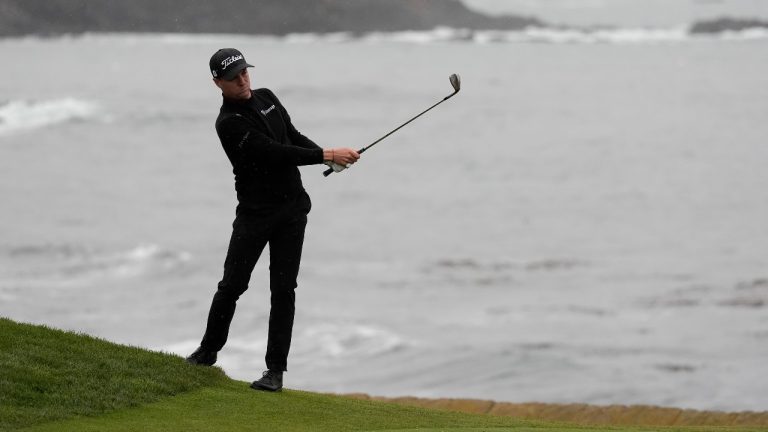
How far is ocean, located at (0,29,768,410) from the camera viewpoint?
20250mm

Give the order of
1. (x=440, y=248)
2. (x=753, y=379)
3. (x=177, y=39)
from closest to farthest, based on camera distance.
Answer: (x=753, y=379) → (x=440, y=248) → (x=177, y=39)

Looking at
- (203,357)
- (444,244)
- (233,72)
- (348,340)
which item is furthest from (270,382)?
(444,244)

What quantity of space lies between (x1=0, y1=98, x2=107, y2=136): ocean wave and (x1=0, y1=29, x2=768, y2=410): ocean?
0.23 m

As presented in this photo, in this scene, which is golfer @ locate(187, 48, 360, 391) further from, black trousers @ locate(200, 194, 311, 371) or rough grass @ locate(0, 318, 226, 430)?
rough grass @ locate(0, 318, 226, 430)

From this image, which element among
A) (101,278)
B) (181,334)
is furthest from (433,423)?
(101,278)

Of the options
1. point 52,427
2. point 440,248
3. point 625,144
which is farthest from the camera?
point 625,144

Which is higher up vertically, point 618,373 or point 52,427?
point 618,373

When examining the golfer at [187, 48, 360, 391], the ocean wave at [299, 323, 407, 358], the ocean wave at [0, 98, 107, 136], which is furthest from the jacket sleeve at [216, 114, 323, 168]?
the ocean wave at [0, 98, 107, 136]

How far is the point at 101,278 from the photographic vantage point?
2686cm

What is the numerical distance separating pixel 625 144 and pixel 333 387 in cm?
5638

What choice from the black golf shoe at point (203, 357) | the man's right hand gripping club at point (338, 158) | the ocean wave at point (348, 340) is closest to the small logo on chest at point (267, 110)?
the man's right hand gripping club at point (338, 158)

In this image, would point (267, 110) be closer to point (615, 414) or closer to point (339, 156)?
point (339, 156)

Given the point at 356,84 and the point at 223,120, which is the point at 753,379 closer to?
the point at 223,120

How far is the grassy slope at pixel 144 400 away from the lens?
7.61 m
